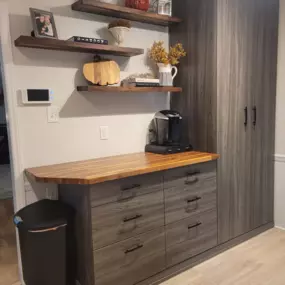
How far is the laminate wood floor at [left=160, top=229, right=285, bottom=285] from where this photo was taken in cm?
222

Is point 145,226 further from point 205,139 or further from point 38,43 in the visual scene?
point 38,43

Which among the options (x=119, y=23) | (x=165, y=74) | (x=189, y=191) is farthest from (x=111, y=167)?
(x=119, y=23)

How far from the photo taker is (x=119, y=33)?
2346 mm

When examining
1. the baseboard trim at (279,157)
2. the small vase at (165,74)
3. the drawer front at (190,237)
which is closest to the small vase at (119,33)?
the small vase at (165,74)

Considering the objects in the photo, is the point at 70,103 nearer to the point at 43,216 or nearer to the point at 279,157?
the point at 43,216

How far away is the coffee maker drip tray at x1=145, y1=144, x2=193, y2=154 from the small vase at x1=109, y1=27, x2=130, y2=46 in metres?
0.90

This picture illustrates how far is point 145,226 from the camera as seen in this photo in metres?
2.08

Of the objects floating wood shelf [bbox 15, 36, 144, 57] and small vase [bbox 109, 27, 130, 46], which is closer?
floating wood shelf [bbox 15, 36, 144, 57]

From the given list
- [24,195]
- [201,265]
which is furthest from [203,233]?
[24,195]

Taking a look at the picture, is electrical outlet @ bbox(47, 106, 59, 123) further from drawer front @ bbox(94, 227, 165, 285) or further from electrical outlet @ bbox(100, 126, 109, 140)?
drawer front @ bbox(94, 227, 165, 285)

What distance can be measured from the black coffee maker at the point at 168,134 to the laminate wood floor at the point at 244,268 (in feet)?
3.14

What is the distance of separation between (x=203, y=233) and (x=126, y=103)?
126cm

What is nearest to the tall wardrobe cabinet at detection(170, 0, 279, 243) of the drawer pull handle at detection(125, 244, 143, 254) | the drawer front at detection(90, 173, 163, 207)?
the drawer front at detection(90, 173, 163, 207)

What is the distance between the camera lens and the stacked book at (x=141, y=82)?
2422mm
